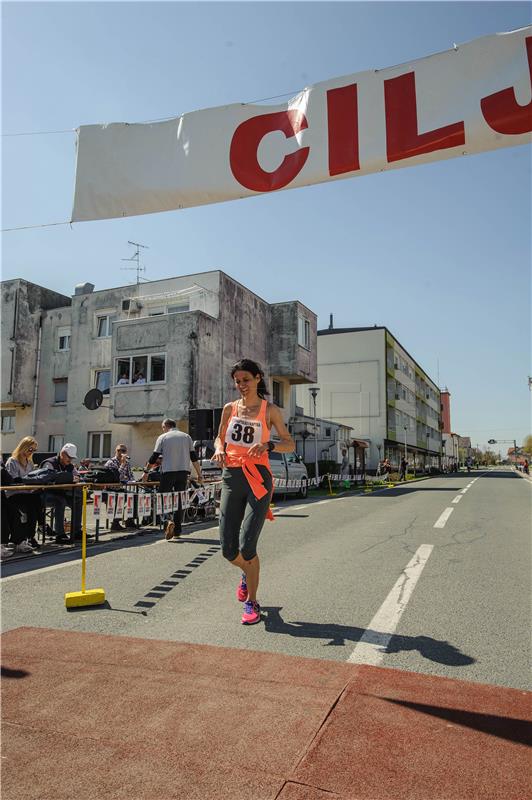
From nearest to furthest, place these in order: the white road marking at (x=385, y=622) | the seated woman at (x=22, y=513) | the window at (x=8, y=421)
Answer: the white road marking at (x=385, y=622) → the seated woman at (x=22, y=513) → the window at (x=8, y=421)

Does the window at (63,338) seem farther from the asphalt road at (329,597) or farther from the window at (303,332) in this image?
the asphalt road at (329,597)

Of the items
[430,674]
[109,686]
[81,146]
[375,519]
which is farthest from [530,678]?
[375,519]

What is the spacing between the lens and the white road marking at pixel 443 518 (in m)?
11.2

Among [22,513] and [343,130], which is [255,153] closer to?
[343,130]

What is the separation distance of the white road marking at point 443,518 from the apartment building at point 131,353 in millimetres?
13314

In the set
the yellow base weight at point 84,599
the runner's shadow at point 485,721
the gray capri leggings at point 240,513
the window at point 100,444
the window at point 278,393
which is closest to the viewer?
the runner's shadow at point 485,721

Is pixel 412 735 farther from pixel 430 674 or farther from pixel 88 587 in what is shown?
pixel 88 587

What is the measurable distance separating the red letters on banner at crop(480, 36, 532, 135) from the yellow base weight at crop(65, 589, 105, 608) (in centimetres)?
522

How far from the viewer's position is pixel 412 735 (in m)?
2.63

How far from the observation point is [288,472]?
20.1 metres

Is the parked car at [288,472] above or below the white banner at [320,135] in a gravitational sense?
below

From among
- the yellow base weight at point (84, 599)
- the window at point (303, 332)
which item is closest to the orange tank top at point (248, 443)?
the yellow base weight at point (84, 599)

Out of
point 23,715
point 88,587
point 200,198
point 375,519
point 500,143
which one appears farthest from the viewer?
point 375,519

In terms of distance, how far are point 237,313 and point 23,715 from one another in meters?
27.5
